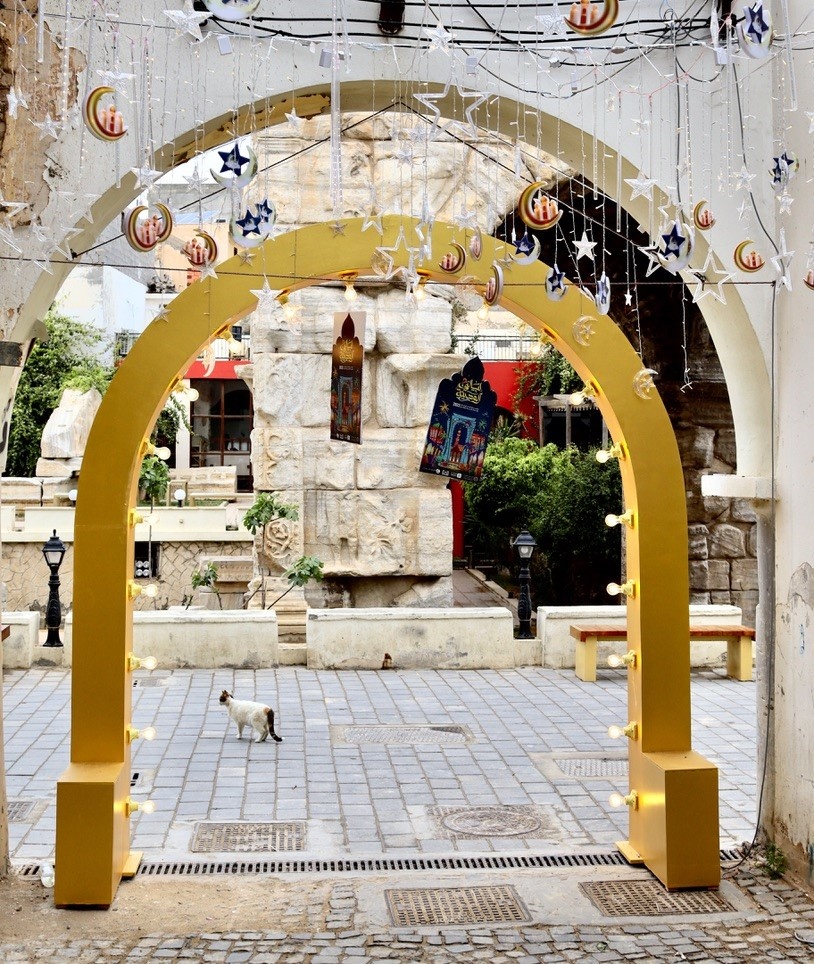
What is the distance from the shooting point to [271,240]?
5.68m

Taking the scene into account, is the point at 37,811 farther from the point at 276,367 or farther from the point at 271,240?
the point at 276,367

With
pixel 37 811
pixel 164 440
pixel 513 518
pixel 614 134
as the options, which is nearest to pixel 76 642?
pixel 37 811

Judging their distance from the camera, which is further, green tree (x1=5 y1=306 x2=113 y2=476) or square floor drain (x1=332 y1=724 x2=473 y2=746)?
green tree (x1=5 y1=306 x2=113 y2=476)

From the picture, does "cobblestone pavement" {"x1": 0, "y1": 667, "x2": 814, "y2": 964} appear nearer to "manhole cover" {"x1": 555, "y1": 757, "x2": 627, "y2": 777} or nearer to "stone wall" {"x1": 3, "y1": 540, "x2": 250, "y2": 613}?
"manhole cover" {"x1": 555, "y1": 757, "x2": 627, "y2": 777}

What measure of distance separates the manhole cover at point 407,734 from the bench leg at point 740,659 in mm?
3722

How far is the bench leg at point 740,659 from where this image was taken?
1152cm

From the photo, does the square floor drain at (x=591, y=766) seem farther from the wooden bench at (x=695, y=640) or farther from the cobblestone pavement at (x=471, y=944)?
the wooden bench at (x=695, y=640)

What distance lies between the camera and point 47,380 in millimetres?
26031

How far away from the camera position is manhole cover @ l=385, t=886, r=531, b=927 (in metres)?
5.12

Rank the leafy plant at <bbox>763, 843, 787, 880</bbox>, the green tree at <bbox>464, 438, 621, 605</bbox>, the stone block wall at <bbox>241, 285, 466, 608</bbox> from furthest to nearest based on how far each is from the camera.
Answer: the green tree at <bbox>464, 438, 621, 605</bbox>, the stone block wall at <bbox>241, 285, 466, 608</bbox>, the leafy plant at <bbox>763, 843, 787, 880</bbox>

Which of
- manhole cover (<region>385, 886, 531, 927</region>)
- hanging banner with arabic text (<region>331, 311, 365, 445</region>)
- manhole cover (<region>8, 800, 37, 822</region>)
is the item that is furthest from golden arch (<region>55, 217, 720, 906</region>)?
hanging banner with arabic text (<region>331, 311, 365, 445</region>)

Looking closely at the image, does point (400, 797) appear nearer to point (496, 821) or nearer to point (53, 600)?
point (496, 821)

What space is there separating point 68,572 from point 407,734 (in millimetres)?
9468

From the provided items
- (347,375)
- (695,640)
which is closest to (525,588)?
(695,640)
